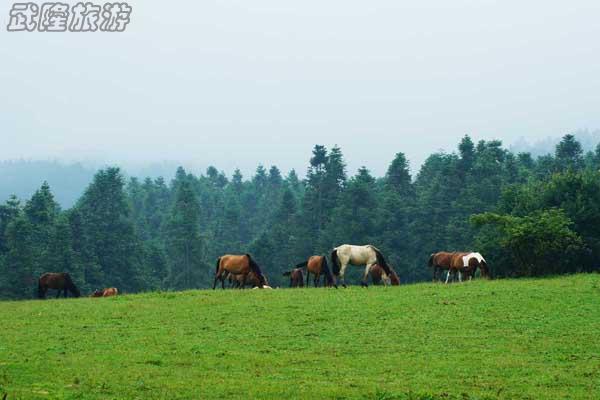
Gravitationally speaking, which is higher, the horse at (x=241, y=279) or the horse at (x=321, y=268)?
the horse at (x=321, y=268)

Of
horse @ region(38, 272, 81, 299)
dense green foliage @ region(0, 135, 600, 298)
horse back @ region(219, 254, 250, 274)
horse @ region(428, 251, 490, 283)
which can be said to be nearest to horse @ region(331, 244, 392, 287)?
horse back @ region(219, 254, 250, 274)

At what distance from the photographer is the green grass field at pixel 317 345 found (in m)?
15.3

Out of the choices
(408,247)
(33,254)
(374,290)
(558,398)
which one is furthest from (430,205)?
(558,398)

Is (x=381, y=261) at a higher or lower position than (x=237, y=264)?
higher

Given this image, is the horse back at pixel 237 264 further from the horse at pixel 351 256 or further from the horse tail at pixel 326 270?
the horse at pixel 351 256

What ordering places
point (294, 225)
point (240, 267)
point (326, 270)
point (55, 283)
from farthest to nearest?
1. point (294, 225)
2. point (55, 283)
3. point (326, 270)
4. point (240, 267)

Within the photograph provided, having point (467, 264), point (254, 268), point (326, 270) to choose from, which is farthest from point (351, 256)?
point (467, 264)

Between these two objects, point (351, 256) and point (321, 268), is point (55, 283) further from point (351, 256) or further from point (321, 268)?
point (351, 256)

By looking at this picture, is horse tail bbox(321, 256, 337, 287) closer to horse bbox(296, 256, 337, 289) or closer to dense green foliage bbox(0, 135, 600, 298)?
horse bbox(296, 256, 337, 289)

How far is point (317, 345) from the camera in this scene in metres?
19.8

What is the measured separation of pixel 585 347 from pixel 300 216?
2935 inches

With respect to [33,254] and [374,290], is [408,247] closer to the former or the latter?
[33,254]

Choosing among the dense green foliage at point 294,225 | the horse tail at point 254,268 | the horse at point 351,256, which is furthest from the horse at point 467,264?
the dense green foliage at point 294,225

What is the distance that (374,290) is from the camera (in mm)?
30281
